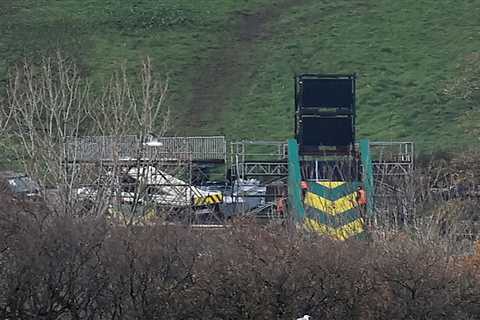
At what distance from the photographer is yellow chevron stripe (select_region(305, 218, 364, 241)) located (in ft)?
49.6

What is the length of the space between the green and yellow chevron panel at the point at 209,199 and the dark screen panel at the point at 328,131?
9.46 feet

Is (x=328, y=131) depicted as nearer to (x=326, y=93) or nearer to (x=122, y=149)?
(x=326, y=93)

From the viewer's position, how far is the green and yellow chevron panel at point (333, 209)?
16.5m

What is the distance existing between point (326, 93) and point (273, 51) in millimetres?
21756

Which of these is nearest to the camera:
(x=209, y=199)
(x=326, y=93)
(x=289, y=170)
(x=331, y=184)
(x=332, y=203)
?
(x=332, y=203)

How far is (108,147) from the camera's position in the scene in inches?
824

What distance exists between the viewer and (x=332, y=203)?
69.1 feet

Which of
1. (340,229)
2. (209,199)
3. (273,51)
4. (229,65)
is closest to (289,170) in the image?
(209,199)

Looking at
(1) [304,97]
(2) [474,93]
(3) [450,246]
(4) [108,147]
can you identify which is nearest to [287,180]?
(1) [304,97]

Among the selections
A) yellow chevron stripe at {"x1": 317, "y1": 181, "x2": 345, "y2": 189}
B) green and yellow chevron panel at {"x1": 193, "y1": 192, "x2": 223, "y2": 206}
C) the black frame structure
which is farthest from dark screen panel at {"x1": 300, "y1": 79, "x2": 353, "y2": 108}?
green and yellow chevron panel at {"x1": 193, "y1": 192, "x2": 223, "y2": 206}

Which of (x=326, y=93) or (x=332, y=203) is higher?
(x=326, y=93)

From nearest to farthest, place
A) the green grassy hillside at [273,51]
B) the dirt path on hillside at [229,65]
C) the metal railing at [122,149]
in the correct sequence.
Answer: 1. the metal railing at [122,149]
2. the green grassy hillside at [273,51]
3. the dirt path on hillside at [229,65]

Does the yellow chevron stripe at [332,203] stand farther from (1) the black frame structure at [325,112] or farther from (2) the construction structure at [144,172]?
(1) the black frame structure at [325,112]

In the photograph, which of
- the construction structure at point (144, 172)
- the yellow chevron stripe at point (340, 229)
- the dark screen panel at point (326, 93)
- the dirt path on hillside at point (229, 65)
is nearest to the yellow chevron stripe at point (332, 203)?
the yellow chevron stripe at point (340, 229)
